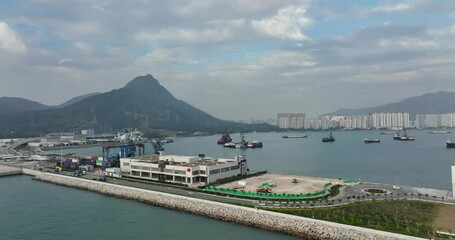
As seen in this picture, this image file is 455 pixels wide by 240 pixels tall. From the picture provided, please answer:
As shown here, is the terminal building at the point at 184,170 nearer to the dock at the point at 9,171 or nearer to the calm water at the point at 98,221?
the calm water at the point at 98,221

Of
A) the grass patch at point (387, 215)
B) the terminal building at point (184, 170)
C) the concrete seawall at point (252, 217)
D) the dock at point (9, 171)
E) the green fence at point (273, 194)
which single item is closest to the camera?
the grass patch at point (387, 215)

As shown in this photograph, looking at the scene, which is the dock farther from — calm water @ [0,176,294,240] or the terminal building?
the terminal building

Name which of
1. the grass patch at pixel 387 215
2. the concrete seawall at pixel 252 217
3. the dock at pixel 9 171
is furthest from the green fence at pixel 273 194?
the dock at pixel 9 171

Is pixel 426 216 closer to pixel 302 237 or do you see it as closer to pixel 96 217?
pixel 302 237

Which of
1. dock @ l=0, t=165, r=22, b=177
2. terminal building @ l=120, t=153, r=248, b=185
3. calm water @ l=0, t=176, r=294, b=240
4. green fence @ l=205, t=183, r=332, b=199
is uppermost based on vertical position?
terminal building @ l=120, t=153, r=248, b=185

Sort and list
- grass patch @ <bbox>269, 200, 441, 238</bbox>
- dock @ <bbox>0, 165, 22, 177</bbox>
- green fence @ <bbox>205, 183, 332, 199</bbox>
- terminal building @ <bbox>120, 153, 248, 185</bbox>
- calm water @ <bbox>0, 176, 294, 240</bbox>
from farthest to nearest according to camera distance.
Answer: dock @ <bbox>0, 165, 22, 177</bbox>
terminal building @ <bbox>120, 153, 248, 185</bbox>
green fence @ <bbox>205, 183, 332, 199</bbox>
calm water @ <bbox>0, 176, 294, 240</bbox>
grass patch @ <bbox>269, 200, 441, 238</bbox>

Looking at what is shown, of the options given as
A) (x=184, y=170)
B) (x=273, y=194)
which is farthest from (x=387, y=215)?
(x=184, y=170)

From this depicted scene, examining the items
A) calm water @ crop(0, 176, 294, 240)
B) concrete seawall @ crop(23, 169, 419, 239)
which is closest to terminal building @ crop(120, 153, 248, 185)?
concrete seawall @ crop(23, 169, 419, 239)
